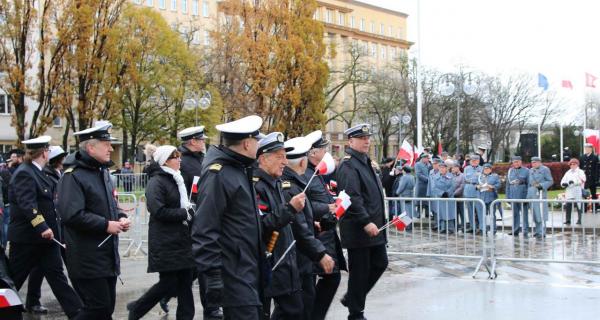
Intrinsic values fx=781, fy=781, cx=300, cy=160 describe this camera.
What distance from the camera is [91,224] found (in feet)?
20.6

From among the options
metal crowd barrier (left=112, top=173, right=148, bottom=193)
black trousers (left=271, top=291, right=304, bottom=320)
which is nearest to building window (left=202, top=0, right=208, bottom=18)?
metal crowd barrier (left=112, top=173, right=148, bottom=193)

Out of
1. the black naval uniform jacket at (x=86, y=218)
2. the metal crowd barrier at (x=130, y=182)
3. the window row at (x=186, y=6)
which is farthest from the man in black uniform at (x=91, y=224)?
the window row at (x=186, y=6)

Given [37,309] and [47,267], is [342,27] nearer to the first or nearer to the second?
[37,309]

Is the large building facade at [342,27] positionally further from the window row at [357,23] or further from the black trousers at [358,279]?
the black trousers at [358,279]

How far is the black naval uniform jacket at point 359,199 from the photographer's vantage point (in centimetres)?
761

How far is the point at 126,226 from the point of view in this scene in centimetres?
655

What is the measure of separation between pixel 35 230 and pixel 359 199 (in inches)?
133

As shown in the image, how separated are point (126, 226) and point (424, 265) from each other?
687 cm

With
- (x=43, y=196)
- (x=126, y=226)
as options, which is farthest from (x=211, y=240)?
(x=43, y=196)

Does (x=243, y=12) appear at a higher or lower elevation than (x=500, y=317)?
higher

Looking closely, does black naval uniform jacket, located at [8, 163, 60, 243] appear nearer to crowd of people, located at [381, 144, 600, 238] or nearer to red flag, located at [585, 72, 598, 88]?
crowd of people, located at [381, 144, 600, 238]

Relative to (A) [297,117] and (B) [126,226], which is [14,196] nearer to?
(B) [126,226]

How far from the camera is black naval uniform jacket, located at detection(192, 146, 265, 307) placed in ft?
16.2

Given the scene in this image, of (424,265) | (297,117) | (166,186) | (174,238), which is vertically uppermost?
(297,117)
